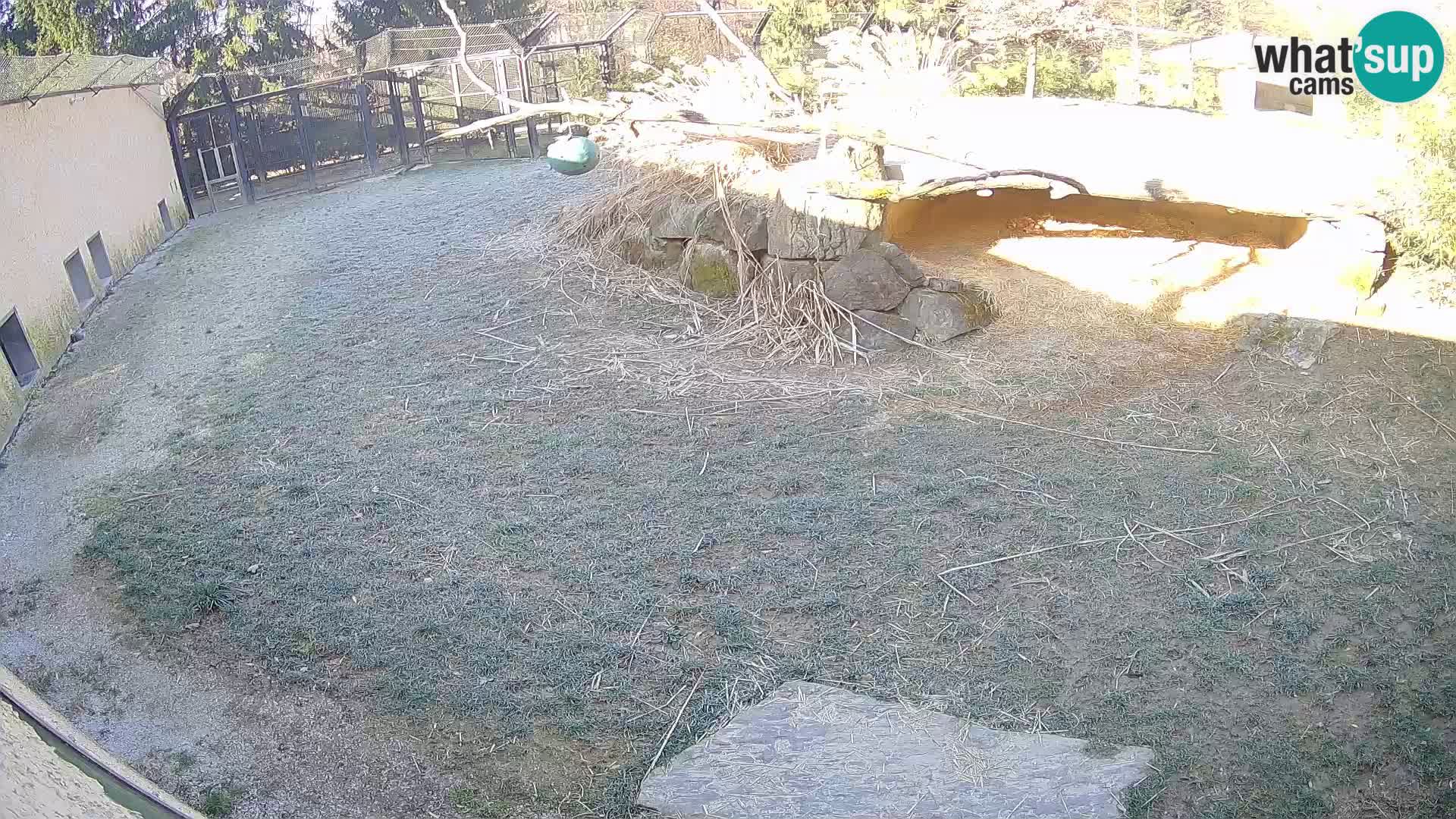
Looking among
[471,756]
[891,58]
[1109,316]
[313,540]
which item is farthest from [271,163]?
[471,756]

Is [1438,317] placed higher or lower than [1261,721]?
higher

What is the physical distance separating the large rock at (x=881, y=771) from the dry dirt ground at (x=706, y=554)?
11cm

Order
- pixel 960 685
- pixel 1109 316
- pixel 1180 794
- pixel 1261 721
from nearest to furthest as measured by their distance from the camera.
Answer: pixel 1180 794 → pixel 1261 721 → pixel 960 685 → pixel 1109 316

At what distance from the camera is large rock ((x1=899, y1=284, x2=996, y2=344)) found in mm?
6461

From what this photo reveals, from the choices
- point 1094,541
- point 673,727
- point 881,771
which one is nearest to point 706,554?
point 673,727

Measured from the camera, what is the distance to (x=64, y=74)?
8539 millimetres

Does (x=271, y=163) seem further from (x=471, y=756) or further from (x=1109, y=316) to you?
(x=471, y=756)

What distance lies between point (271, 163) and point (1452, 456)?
13.8 m

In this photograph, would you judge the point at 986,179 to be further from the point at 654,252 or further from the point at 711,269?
the point at 654,252

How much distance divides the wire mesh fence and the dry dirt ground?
89.5 inches

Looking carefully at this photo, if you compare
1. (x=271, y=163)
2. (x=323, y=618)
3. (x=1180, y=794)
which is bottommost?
(x=1180, y=794)

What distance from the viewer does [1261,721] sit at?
3.27 metres

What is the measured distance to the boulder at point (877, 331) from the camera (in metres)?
6.50

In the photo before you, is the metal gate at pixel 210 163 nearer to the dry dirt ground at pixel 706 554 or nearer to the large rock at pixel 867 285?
the dry dirt ground at pixel 706 554
